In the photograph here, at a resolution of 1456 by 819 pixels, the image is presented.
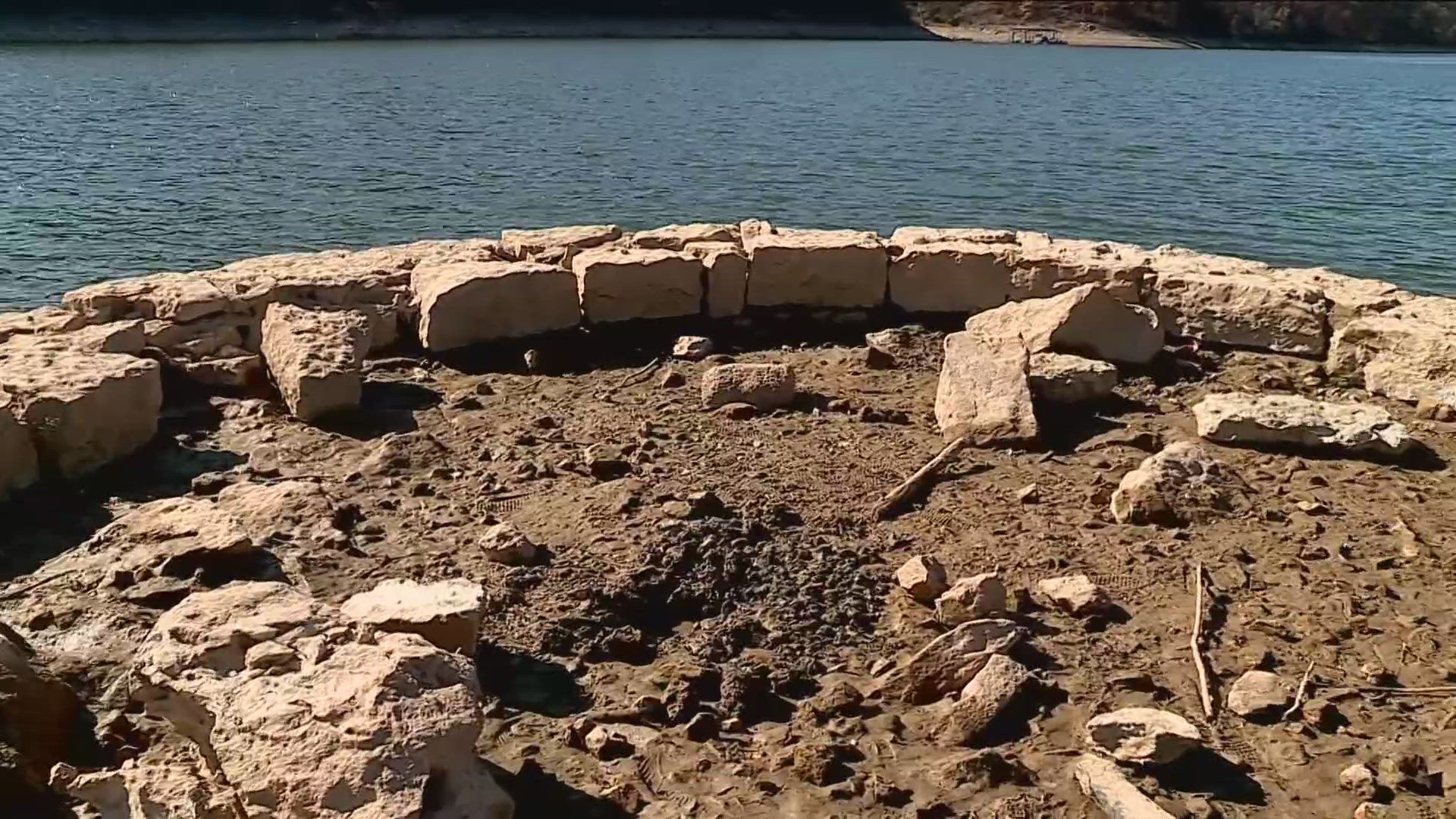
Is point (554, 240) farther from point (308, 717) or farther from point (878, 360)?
point (308, 717)

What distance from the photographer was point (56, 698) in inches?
143

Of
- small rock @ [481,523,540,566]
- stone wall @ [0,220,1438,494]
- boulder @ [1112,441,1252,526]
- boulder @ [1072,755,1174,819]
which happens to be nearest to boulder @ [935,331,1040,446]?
boulder @ [1112,441,1252,526]

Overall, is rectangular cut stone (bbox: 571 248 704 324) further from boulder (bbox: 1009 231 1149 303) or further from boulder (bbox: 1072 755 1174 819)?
boulder (bbox: 1072 755 1174 819)

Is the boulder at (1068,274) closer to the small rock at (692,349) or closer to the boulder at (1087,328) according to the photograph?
Result: the boulder at (1087,328)

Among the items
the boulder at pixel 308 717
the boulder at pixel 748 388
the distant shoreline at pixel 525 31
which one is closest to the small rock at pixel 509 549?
the boulder at pixel 308 717

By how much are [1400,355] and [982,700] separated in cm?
394

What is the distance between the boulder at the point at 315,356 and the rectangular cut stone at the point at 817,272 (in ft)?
7.22

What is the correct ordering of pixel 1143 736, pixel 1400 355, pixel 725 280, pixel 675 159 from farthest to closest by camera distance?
1. pixel 675 159
2. pixel 725 280
3. pixel 1400 355
4. pixel 1143 736

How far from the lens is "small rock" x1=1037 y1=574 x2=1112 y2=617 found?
4.40m

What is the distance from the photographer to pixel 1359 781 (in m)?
3.53

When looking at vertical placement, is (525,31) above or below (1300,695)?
→ above

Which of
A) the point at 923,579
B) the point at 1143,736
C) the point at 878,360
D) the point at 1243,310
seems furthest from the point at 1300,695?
the point at 1243,310

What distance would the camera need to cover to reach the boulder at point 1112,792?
3344mm

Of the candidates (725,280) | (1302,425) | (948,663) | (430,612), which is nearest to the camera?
(430,612)
